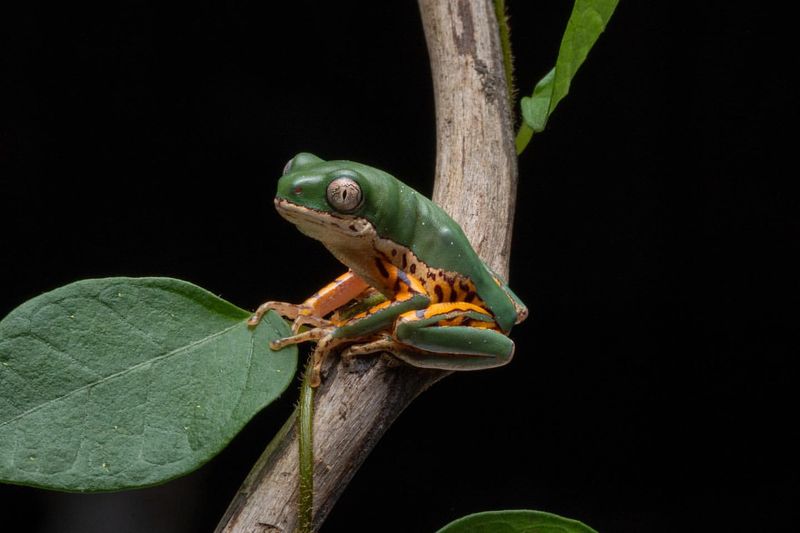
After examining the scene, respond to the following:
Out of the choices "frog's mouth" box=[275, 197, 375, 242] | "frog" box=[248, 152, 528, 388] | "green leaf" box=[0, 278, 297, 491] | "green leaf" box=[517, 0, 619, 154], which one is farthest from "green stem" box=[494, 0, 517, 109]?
"green leaf" box=[0, 278, 297, 491]

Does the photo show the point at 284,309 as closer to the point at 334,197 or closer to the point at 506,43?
the point at 334,197

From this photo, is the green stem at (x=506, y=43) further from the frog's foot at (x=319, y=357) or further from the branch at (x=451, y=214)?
the frog's foot at (x=319, y=357)

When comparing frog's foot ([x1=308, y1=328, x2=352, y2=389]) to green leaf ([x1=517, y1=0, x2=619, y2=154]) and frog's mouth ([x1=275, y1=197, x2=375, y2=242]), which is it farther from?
green leaf ([x1=517, y1=0, x2=619, y2=154])

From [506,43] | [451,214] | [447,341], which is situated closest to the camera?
[447,341]

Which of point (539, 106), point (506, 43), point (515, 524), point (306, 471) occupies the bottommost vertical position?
point (515, 524)

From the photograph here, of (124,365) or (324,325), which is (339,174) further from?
(124,365)

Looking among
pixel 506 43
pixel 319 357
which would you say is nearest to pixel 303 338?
pixel 319 357

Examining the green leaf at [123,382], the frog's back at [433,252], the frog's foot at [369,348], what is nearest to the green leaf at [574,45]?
the frog's back at [433,252]

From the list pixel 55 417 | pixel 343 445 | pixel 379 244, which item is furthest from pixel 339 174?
pixel 55 417
